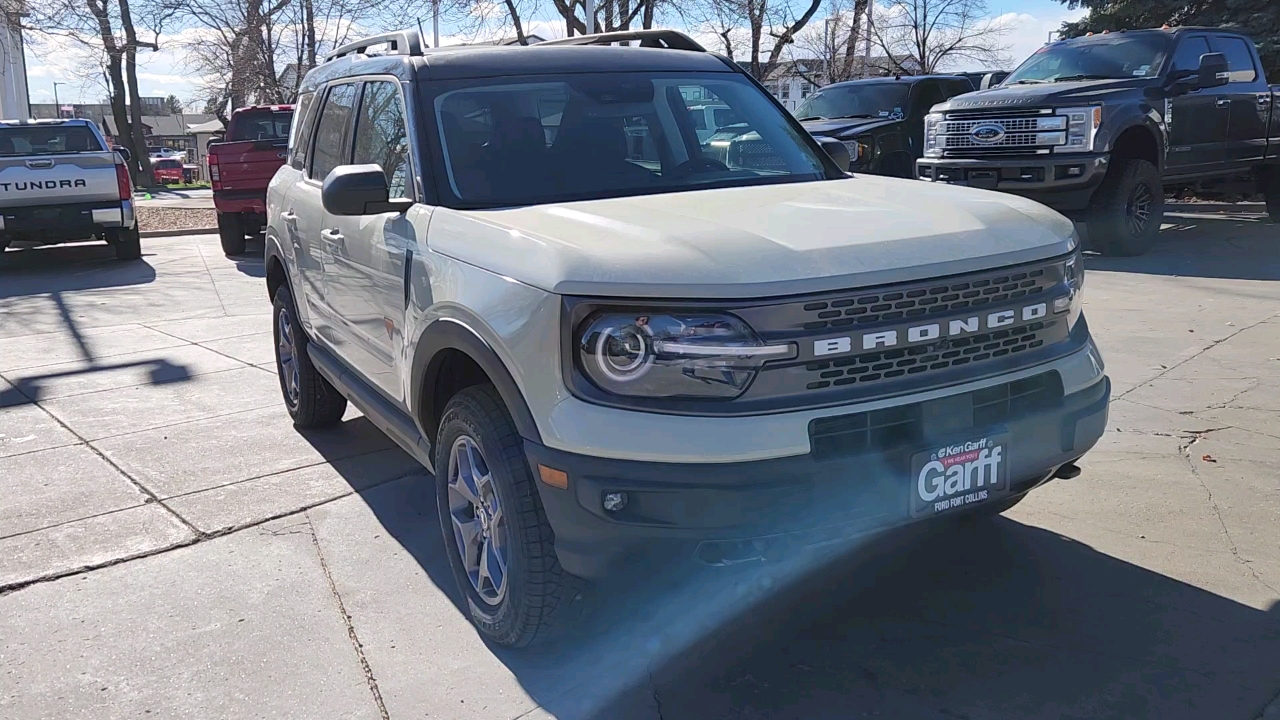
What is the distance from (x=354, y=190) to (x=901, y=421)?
1.92 meters

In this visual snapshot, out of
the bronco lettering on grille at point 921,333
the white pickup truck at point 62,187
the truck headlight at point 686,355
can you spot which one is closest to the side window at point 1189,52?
the bronco lettering on grille at point 921,333

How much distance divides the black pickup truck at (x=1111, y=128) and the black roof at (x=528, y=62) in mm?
6428

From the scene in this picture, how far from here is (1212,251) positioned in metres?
11.2

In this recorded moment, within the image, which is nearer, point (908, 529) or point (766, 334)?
point (766, 334)

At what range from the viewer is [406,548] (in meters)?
4.29

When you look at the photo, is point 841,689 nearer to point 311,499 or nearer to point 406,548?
point 406,548

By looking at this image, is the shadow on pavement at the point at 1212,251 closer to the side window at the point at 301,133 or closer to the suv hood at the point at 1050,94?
the suv hood at the point at 1050,94

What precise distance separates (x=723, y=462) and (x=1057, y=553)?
1850 millimetres

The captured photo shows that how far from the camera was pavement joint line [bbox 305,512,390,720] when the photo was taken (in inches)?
125

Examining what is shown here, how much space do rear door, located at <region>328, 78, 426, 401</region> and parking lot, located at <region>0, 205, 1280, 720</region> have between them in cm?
72

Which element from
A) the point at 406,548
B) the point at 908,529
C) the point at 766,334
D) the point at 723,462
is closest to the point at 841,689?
the point at 908,529

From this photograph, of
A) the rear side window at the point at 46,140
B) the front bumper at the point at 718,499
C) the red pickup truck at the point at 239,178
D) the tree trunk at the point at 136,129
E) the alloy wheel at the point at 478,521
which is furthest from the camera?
the tree trunk at the point at 136,129

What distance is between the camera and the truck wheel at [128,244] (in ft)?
46.3

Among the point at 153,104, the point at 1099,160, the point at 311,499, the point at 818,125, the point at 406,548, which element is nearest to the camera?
the point at 406,548
